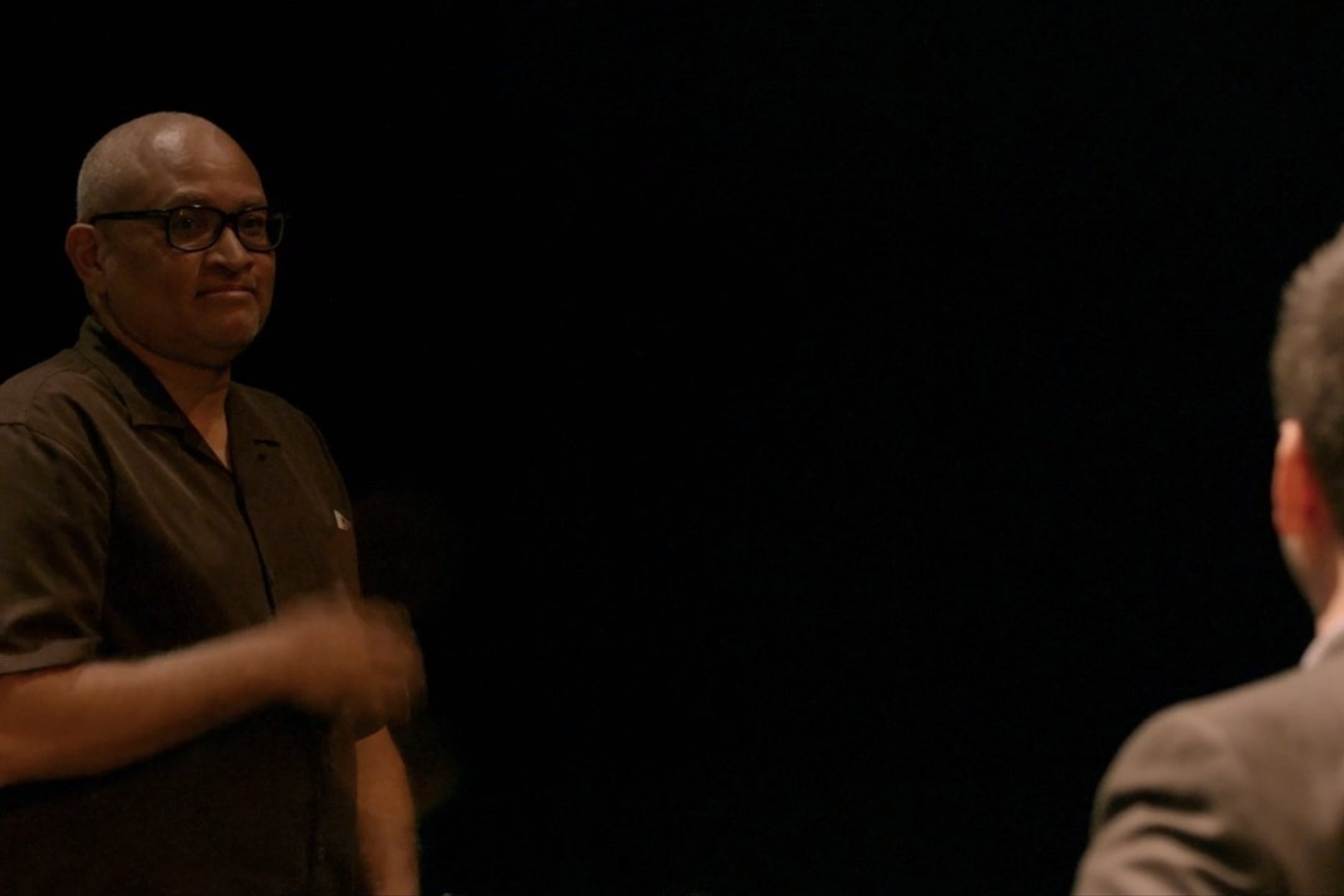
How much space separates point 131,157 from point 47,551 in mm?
493

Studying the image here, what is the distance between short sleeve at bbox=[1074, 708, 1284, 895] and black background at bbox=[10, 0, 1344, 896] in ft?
5.99

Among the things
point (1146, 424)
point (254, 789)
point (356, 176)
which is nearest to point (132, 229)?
point (254, 789)

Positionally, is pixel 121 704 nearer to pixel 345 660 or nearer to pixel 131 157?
pixel 345 660

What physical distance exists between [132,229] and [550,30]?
46.6 inches

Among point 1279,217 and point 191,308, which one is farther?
point 1279,217

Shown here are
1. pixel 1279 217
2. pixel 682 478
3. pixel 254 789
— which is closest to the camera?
pixel 254 789

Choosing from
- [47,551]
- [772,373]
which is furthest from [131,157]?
[772,373]

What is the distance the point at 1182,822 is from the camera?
2.71 ft

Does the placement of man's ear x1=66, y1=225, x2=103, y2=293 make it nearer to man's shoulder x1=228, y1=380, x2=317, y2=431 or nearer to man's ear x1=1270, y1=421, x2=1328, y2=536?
man's shoulder x1=228, y1=380, x2=317, y2=431

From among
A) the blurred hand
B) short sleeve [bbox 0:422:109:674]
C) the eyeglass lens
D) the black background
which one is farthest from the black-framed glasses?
the black background

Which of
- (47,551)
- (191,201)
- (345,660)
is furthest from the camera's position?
(191,201)

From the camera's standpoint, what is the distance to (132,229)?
1.70 m

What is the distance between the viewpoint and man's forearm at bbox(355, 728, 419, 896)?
5.81ft

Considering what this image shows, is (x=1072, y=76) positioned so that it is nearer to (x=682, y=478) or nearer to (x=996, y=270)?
(x=996, y=270)
